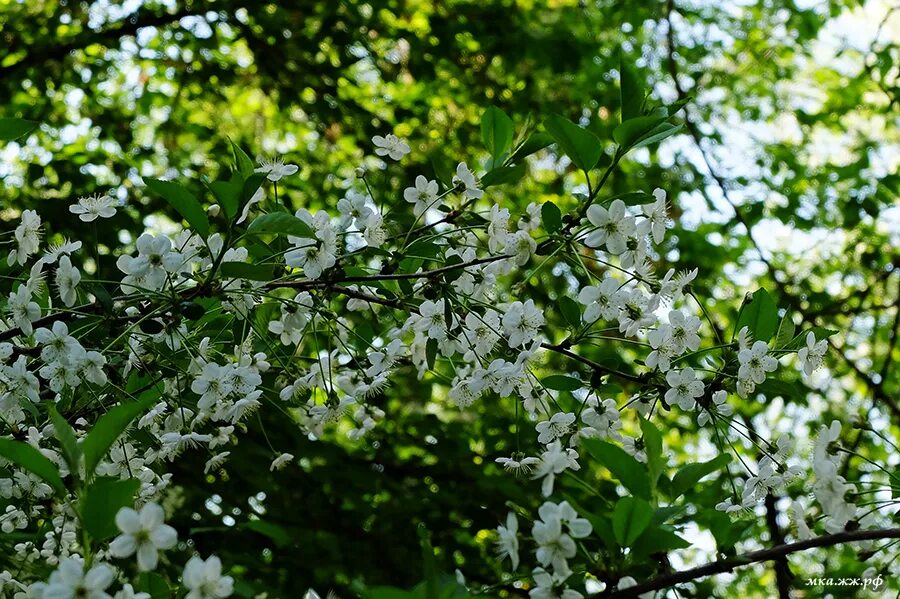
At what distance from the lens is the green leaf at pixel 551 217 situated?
1381 mm

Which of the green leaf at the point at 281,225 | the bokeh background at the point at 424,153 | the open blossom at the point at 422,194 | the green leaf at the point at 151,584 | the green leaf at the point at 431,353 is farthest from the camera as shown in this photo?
the bokeh background at the point at 424,153

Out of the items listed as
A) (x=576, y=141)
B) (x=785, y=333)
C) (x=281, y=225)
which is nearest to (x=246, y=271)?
(x=281, y=225)

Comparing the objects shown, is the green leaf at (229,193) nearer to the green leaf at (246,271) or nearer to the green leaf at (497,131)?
the green leaf at (246,271)

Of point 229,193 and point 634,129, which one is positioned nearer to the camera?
point 229,193

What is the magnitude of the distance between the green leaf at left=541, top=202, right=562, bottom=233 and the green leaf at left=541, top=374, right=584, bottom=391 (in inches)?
9.4

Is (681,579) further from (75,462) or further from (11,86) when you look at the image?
(11,86)

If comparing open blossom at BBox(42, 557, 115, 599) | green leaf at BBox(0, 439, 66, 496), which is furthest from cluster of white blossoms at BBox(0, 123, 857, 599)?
open blossom at BBox(42, 557, 115, 599)

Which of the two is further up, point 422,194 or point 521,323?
point 422,194

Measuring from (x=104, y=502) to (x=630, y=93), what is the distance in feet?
2.99

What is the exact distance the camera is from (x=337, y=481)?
10.8 ft

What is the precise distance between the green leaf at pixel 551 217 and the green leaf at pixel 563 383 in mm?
240

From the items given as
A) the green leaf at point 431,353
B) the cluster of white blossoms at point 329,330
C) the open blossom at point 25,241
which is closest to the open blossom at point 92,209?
the cluster of white blossoms at point 329,330

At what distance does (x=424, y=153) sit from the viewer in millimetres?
4559

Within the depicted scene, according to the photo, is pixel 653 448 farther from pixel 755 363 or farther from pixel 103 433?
pixel 103 433
